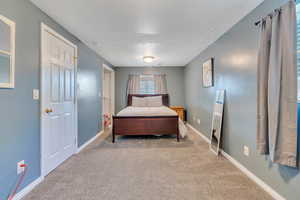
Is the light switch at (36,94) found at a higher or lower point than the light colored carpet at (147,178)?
higher

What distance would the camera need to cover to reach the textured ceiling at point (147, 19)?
192 cm

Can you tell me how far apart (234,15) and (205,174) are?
7.29 ft

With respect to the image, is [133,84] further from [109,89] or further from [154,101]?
[154,101]

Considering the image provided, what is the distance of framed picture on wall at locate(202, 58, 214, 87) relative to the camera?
11.1 feet

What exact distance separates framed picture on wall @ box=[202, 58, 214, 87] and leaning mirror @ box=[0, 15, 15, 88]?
3.23m

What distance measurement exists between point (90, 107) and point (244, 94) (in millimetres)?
3097

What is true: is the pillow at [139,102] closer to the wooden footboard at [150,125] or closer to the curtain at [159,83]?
the curtain at [159,83]

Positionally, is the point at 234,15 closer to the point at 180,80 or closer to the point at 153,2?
the point at 153,2

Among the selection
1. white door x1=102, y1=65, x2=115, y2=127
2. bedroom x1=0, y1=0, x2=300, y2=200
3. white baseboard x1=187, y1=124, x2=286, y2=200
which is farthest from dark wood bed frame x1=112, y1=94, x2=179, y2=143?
white door x1=102, y1=65, x2=115, y2=127

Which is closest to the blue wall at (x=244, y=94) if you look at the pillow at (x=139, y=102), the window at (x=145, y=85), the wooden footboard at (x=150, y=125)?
the wooden footboard at (x=150, y=125)

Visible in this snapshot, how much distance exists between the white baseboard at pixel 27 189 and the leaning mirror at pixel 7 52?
112 centimetres

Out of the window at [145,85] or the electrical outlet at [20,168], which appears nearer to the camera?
the electrical outlet at [20,168]

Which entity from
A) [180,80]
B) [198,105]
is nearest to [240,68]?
[198,105]

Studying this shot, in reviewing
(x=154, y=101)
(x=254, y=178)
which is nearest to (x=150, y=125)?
(x=154, y=101)
